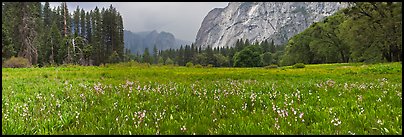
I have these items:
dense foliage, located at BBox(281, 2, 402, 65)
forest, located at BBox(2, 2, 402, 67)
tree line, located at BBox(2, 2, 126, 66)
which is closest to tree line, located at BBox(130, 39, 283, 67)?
forest, located at BBox(2, 2, 402, 67)

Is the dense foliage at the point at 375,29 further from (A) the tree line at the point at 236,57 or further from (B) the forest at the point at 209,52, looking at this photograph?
(A) the tree line at the point at 236,57

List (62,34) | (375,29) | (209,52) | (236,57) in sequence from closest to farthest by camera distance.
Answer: (375,29) → (62,34) → (236,57) → (209,52)

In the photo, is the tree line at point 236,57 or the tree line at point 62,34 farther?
the tree line at point 236,57

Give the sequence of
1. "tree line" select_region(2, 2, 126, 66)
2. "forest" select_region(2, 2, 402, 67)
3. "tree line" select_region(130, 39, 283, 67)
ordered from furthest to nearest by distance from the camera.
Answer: "tree line" select_region(130, 39, 283, 67) → "tree line" select_region(2, 2, 126, 66) → "forest" select_region(2, 2, 402, 67)

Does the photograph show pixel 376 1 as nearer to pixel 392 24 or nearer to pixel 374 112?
pixel 392 24

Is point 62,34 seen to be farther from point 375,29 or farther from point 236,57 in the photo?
point 375,29

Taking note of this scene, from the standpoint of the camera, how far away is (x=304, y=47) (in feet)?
323

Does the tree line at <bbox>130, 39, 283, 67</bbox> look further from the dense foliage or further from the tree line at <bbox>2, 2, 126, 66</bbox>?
the dense foliage

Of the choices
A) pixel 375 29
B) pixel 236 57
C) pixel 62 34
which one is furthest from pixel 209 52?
pixel 375 29

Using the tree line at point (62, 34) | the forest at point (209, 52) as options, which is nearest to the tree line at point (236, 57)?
the forest at point (209, 52)

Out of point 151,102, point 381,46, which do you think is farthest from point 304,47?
point 151,102

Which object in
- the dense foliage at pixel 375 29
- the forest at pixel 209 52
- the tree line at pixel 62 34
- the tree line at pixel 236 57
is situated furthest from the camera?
the tree line at pixel 236 57

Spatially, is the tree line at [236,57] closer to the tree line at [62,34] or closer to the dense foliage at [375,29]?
the tree line at [62,34]

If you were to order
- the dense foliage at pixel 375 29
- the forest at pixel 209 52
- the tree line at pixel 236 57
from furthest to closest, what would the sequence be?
1. the tree line at pixel 236 57
2. the forest at pixel 209 52
3. the dense foliage at pixel 375 29
